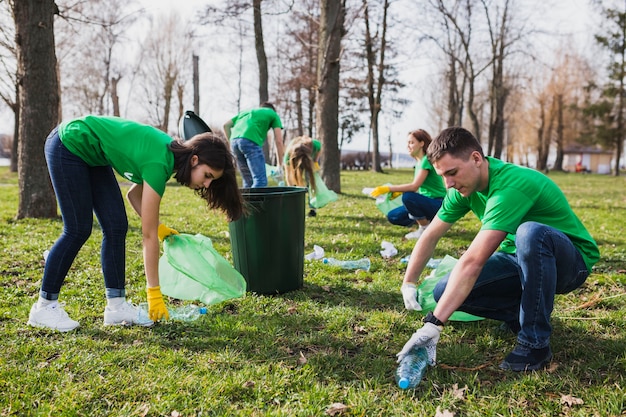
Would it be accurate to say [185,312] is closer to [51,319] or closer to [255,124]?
[51,319]

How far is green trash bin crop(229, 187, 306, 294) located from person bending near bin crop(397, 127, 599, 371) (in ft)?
4.18

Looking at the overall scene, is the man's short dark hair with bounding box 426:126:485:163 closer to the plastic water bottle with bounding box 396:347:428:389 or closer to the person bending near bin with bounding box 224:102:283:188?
the plastic water bottle with bounding box 396:347:428:389

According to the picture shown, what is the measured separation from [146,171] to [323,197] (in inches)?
171

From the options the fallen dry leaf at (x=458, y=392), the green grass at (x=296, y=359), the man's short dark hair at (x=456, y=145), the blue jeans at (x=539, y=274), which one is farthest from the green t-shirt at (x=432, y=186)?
the fallen dry leaf at (x=458, y=392)

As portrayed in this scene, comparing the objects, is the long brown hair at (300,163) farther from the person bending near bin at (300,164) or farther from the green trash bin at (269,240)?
the green trash bin at (269,240)

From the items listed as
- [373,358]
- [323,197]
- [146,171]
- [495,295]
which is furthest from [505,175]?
[323,197]

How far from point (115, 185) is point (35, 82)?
3.97 metres

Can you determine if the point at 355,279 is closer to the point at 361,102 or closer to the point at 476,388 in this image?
the point at 476,388

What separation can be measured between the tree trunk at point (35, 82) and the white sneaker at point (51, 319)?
12.9 ft

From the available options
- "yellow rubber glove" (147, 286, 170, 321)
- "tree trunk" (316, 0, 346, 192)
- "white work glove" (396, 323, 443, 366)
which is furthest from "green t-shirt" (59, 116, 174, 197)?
"tree trunk" (316, 0, 346, 192)

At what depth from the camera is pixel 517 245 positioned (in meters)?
2.24

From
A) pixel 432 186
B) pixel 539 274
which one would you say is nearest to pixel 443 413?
pixel 539 274

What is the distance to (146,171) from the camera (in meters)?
2.42

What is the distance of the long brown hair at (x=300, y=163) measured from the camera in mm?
6574
